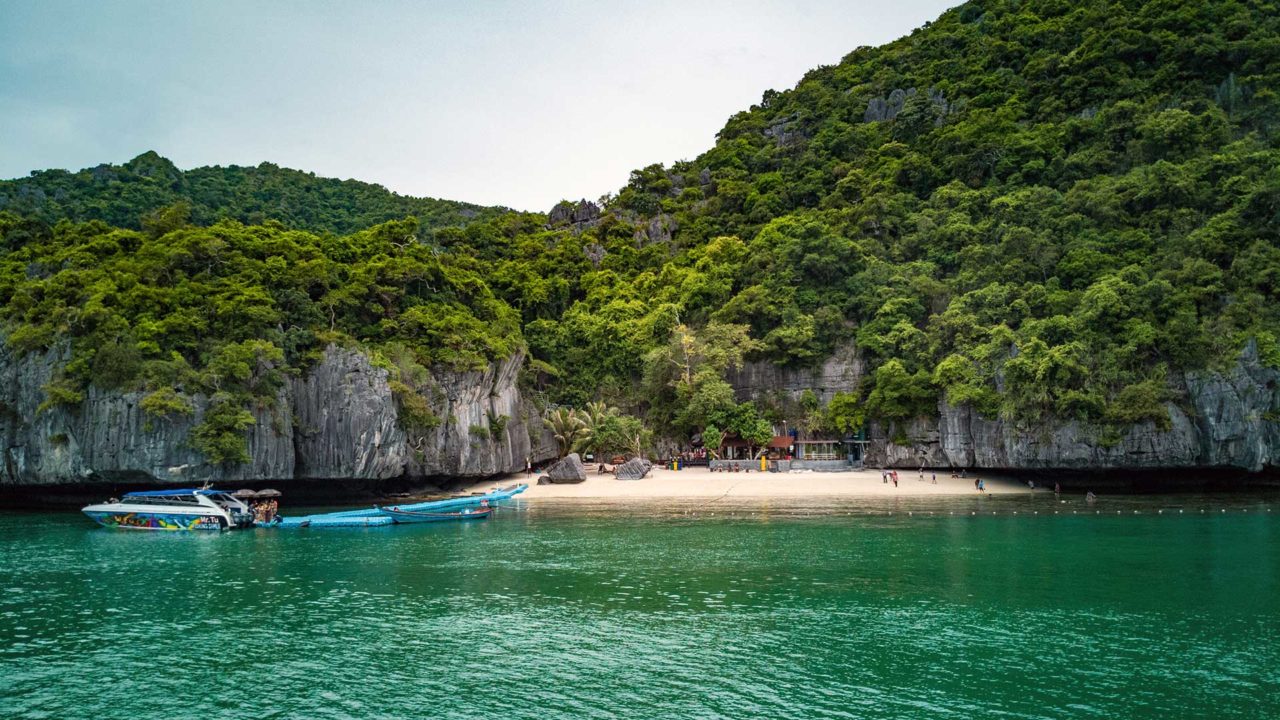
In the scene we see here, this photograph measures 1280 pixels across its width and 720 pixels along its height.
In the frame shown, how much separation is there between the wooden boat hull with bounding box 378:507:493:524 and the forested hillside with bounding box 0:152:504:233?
2442 cm

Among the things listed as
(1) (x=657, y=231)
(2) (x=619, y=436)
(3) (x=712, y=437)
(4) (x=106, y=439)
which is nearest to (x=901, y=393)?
(3) (x=712, y=437)

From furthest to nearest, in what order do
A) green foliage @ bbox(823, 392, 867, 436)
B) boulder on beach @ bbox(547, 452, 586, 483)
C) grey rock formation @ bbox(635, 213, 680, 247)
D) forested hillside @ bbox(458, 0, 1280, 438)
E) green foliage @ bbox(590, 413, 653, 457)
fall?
grey rock formation @ bbox(635, 213, 680, 247) < green foliage @ bbox(590, 413, 653, 457) < green foliage @ bbox(823, 392, 867, 436) < boulder on beach @ bbox(547, 452, 586, 483) < forested hillside @ bbox(458, 0, 1280, 438)

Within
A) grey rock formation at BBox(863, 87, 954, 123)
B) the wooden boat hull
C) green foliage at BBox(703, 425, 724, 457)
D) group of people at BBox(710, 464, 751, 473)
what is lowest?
the wooden boat hull

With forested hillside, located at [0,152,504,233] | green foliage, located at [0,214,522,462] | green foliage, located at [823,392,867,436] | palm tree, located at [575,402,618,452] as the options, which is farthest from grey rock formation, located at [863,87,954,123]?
green foliage, located at [0,214,522,462]

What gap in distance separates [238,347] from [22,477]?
13337mm

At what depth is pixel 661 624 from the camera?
1747cm

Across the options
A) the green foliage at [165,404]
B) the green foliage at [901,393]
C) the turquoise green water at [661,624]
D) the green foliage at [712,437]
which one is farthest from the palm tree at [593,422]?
the green foliage at [165,404]

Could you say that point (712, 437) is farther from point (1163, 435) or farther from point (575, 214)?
point (575, 214)

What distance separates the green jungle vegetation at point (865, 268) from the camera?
39.2 metres

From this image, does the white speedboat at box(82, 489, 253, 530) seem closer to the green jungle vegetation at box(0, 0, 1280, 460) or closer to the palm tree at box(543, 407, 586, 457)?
the green jungle vegetation at box(0, 0, 1280, 460)

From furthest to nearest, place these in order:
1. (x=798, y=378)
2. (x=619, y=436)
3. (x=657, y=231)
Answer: (x=657, y=231) → (x=798, y=378) → (x=619, y=436)

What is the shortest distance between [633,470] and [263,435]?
2115 cm

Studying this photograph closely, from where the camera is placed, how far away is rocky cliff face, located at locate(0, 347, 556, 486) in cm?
3616

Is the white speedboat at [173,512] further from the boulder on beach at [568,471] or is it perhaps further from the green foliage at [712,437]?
the green foliage at [712,437]
